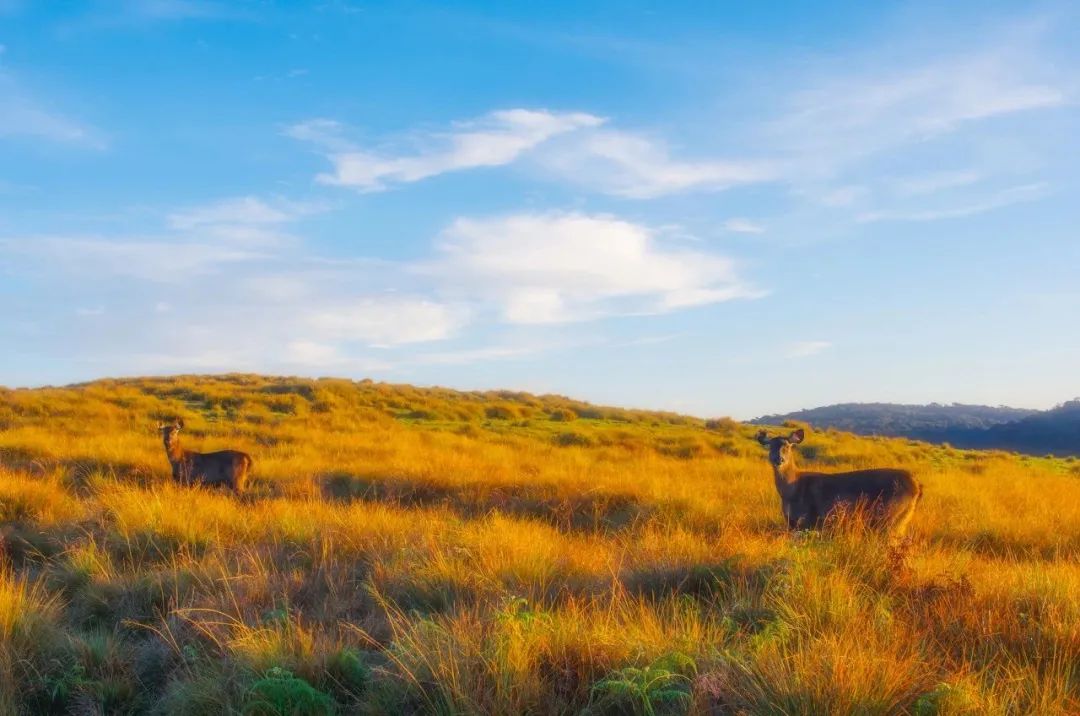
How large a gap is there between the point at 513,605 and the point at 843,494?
6002 mm

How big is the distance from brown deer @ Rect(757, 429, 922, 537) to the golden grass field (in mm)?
659

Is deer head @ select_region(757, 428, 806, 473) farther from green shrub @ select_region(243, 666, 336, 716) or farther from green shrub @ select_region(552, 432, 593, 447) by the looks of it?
green shrub @ select_region(552, 432, 593, 447)

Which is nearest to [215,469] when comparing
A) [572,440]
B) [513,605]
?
[513,605]

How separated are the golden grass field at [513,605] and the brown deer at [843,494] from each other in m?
0.66

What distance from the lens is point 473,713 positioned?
4.31m

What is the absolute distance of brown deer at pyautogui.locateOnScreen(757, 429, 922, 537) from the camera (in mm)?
9570


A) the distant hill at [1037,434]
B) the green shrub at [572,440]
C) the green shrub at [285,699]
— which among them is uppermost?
the green shrub at [572,440]

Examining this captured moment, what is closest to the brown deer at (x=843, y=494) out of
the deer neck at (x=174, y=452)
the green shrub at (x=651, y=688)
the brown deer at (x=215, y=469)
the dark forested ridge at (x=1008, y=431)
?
the green shrub at (x=651, y=688)

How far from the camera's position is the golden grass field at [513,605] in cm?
454

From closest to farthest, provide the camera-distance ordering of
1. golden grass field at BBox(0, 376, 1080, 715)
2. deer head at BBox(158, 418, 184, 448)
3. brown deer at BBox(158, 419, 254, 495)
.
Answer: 1. golden grass field at BBox(0, 376, 1080, 715)
2. brown deer at BBox(158, 419, 254, 495)
3. deer head at BBox(158, 418, 184, 448)

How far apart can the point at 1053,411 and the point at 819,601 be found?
86569 mm

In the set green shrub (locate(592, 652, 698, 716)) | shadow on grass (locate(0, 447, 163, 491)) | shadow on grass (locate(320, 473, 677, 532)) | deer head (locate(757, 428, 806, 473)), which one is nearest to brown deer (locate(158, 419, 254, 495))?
shadow on grass (locate(0, 447, 163, 491))

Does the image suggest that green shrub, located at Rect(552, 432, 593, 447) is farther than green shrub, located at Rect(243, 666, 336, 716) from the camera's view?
Yes

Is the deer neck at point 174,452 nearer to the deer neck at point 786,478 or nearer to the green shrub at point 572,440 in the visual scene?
the deer neck at point 786,478
